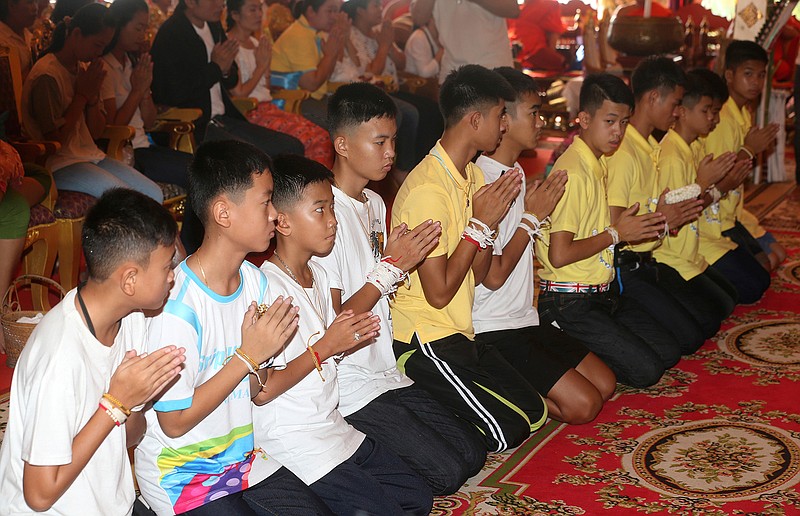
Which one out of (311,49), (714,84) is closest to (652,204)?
(714,84)

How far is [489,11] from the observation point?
6059 millimetres

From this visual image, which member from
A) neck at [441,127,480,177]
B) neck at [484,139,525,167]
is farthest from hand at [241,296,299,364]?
neck at [484,139,525,167]

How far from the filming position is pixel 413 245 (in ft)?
8.64

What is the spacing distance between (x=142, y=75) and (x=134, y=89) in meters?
0.07

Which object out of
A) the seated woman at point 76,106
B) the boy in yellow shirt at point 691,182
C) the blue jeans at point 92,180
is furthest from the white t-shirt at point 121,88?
the boy in yellow shirt at point 691,182

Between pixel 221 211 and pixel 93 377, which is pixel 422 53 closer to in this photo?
pixel 221 211

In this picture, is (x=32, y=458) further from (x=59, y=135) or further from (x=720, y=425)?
(x=59, y=135)

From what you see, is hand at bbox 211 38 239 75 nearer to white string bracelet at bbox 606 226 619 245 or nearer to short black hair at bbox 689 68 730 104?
short black hair at bbox 689 68 730 104

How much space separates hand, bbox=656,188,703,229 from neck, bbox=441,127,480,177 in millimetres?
1010

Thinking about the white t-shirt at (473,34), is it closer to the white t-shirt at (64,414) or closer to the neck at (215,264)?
the neck at (215,264)

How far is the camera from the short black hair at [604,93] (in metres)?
3.54

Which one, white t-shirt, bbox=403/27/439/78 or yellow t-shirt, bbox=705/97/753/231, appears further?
white t-shirt, bbox=403/27/439/78

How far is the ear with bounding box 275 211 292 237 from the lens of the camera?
2.39m

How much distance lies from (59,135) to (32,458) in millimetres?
2708
